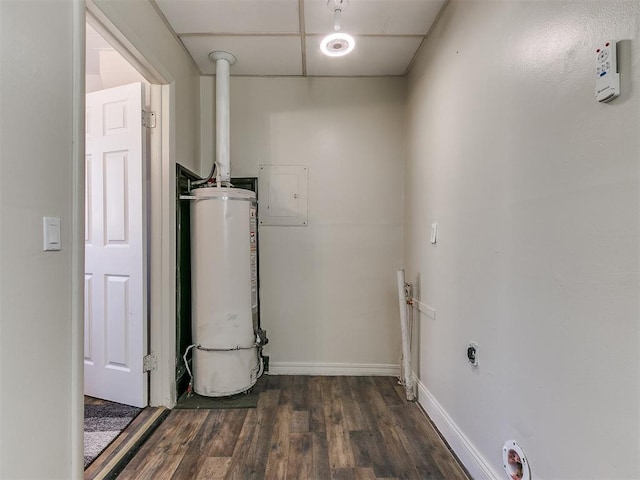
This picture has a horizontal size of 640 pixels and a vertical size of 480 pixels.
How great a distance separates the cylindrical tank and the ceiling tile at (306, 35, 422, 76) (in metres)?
1.15

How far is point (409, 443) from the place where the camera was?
5.57 ft

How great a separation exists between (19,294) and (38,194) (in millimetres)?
325

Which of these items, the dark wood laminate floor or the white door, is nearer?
the dark wood laminate floor

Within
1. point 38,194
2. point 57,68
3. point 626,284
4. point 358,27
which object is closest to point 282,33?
point 358,27

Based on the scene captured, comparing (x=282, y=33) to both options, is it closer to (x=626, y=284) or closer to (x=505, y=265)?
(x=505, y=265)

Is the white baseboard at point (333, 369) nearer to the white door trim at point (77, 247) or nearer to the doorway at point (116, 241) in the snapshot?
the doorway at point (116, 241)

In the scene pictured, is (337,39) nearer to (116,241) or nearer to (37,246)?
(37,246)

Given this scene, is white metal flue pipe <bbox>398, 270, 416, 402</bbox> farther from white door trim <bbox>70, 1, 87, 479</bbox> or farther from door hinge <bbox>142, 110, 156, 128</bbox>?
door hinge <bbox>142, 110, 156, 128</bbox>

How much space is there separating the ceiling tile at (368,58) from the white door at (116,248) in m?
1.23

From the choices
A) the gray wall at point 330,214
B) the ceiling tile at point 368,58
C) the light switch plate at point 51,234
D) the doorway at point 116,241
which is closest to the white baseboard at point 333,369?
the gray wall at point 330,214

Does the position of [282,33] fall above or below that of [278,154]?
above

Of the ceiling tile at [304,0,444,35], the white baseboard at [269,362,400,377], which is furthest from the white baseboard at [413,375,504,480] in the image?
the ceiling tile at [304,0,444,35]

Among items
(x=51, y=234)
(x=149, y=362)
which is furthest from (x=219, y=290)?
(x=51, y=234)

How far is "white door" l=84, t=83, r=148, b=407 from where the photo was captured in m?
1.94
